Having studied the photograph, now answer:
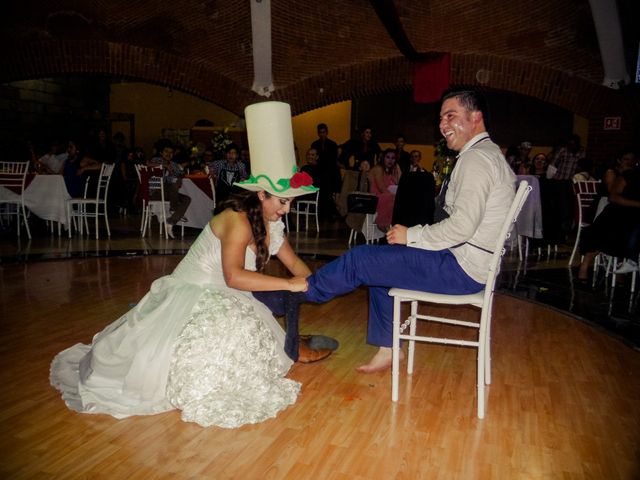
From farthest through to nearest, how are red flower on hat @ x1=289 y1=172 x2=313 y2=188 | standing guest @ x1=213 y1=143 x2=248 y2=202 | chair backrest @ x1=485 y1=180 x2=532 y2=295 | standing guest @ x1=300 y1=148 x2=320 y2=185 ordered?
1. standing guest @ x1=300 y1=148 x2=320 y2=185
2. standing guest @ x1=213 y1=143 x2=248 y2=202
3. red flower on hat @ x1=289 y1=172 x2=313 y2=188
4. chair backrest @ x1=485 y1=180 x2=532 y2=295

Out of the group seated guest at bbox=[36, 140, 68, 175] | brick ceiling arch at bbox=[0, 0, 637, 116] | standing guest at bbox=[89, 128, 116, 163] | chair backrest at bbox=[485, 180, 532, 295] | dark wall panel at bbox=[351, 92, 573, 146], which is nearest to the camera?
chair backrest at bbox=[485, 180, 532, 295]

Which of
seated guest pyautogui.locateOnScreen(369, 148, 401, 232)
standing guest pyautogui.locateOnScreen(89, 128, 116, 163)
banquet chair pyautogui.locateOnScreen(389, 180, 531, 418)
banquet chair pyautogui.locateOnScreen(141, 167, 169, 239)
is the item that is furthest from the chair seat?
standing guest pyautogui.locateOnScreen(89, 128, 116, 163)

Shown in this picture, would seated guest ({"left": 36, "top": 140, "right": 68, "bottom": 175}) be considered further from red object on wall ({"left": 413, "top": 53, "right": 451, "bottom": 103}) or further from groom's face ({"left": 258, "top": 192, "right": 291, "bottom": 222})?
groom's face ({"left": 258, "top": 192, "right": 291, "bottom": 222})

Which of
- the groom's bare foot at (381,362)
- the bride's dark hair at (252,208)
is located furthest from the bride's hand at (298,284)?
the groom's bare foot at (381,362)

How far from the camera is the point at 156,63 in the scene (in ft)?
31.5

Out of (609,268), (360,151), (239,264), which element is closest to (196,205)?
(360,151)

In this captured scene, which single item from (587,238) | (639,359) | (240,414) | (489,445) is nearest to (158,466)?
(240,414)

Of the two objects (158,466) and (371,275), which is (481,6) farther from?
(158,466)

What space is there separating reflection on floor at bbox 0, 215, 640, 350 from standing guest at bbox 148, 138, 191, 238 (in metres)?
0.31

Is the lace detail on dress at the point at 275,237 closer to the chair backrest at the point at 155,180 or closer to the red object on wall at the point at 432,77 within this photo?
the chair backrest at the point at 155,180

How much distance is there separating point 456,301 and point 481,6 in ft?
24.4

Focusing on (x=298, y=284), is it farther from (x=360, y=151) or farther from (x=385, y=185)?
(x=360, y=151)

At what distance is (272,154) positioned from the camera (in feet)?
7.66

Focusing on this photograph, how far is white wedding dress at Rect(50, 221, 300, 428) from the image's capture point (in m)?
2.28
